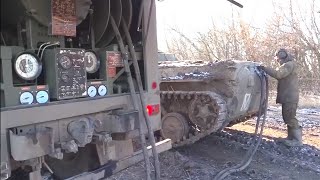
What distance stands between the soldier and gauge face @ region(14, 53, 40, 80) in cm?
555

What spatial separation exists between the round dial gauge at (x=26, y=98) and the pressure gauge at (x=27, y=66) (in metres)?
0.12

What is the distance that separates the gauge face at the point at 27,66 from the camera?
3.32m

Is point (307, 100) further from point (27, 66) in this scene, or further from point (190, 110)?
point (27, 66)

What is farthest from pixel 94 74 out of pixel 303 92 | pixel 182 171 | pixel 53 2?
pixel 303 92

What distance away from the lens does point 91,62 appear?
401 cm

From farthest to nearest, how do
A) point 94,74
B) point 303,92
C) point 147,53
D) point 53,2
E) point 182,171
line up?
point 303,92, point 182,171, point 147,53, point 94,74, point 53,2

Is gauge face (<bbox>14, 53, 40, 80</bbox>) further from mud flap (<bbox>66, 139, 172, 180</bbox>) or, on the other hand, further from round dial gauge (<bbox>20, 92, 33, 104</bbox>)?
mud flap (<bbox>66, 139, 172, 180</bbox>)

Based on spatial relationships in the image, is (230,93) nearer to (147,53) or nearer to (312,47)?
(147,53)

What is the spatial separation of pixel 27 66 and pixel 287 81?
6021mm

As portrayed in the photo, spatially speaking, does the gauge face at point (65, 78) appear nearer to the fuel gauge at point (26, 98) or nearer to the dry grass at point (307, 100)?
the fuel gauge at point (26, 98)

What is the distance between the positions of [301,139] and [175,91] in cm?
244

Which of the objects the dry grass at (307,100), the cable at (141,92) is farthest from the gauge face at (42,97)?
the dry grass at (307,100)

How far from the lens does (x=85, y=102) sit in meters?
3.79

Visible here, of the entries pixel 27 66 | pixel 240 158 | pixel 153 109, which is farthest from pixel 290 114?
pixel 27 66
